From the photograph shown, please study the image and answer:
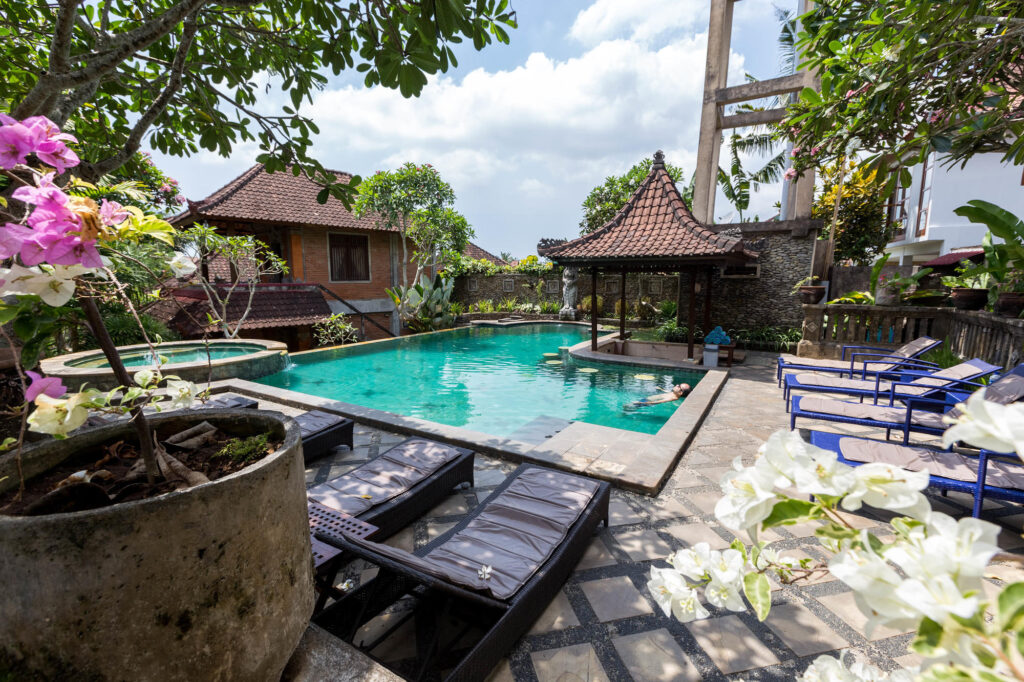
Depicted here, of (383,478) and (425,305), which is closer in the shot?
(383,478)

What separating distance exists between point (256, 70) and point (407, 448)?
13.4 feet

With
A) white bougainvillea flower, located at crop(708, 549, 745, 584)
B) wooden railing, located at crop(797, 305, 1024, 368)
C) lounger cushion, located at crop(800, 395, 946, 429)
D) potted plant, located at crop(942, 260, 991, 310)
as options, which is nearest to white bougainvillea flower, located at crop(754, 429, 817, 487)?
white bougainvillea flower, located at crop(708, 549, 745, 584)

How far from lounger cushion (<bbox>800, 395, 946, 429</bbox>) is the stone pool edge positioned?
50.3 inches

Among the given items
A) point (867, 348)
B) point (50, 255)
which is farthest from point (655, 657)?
point (867, 348)

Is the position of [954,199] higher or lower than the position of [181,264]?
higher

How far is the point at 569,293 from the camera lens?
2017cm

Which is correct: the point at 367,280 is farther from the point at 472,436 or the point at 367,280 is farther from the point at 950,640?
the point at 950,640

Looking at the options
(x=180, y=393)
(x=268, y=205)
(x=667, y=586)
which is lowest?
(x=667, y=586)

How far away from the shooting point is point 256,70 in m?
4.39

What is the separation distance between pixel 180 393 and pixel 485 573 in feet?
5.60

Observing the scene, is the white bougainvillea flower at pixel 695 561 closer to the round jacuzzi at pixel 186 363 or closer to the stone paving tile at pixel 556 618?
the stone paving tile at pixel 556 618

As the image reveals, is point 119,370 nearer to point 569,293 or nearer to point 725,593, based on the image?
point 725,593

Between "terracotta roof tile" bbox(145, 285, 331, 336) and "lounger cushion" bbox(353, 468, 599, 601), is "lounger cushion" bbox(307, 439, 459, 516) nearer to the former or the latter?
"lounger cushion" bbox(353, 468, 599, 601)

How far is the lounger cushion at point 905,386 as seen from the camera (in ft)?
16.7
